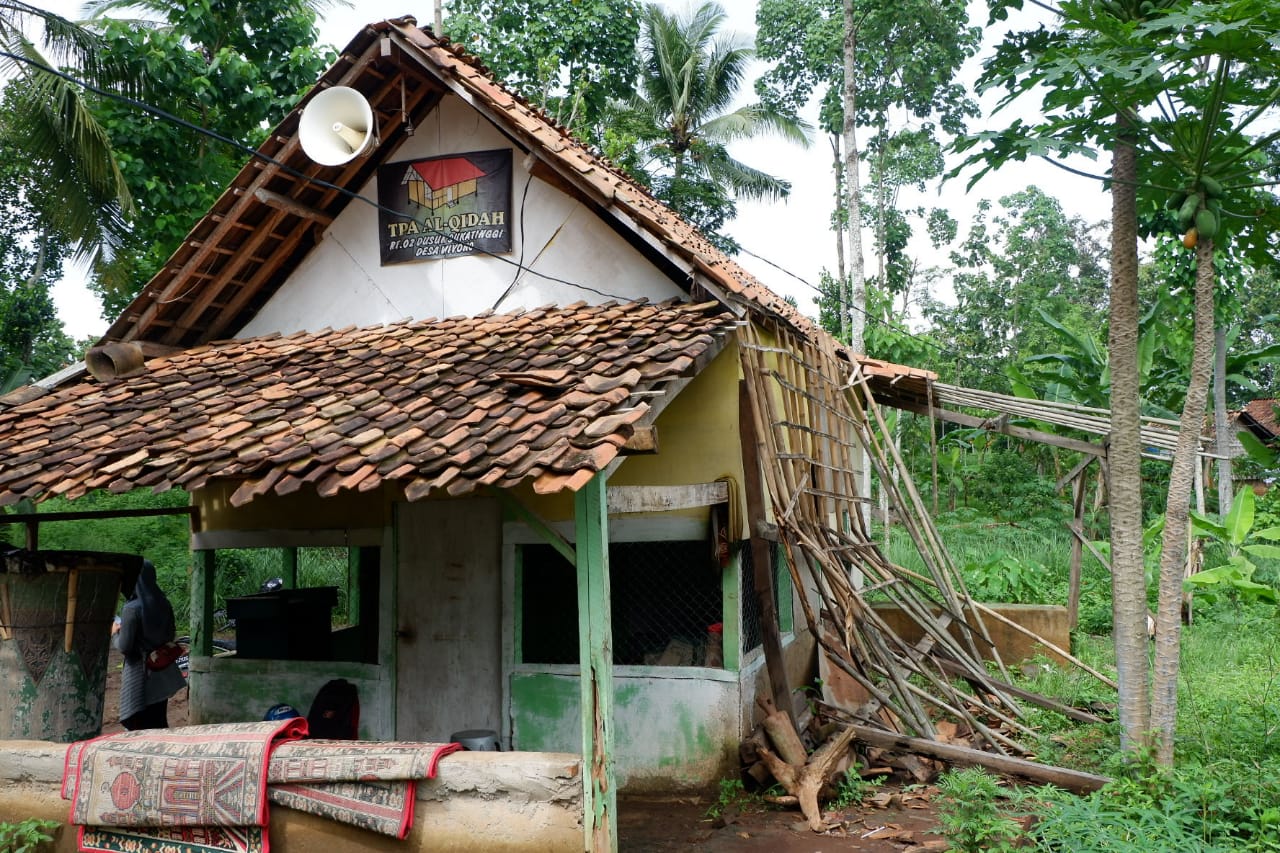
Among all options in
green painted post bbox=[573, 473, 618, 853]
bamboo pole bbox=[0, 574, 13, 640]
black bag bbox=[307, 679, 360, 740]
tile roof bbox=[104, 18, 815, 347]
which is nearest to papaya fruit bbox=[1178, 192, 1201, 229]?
tile roof bbox=[104, 18, 815, 347]

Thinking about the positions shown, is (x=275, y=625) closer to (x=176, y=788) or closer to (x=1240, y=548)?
(x=176, y=788)

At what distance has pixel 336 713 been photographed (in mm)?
7617

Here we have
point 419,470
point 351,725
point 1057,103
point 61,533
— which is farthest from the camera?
point 61,533

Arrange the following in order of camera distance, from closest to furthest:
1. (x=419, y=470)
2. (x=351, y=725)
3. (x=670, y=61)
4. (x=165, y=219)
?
1. (x=419, y=470)
2. (x=351, y=725)
3. (x=165, y=219)
4. (x=670, y=61)

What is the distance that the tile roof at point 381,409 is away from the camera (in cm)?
495

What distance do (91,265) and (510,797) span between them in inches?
476

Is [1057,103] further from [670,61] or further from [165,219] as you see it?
[670,61]

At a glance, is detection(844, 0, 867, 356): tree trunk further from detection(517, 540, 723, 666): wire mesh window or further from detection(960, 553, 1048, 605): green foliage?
detection(517, 540, 723, 666): wire mesh window

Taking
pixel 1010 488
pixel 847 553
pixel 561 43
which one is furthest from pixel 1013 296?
pixel 847 553

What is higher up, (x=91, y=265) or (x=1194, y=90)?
(x=91, y=265)

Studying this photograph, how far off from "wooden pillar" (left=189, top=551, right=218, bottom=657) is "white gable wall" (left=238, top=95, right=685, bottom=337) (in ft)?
6.83

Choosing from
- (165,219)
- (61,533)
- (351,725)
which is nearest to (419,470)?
(351,725)

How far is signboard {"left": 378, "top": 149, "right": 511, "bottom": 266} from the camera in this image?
8.17 meters

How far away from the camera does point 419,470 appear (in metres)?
4.90
